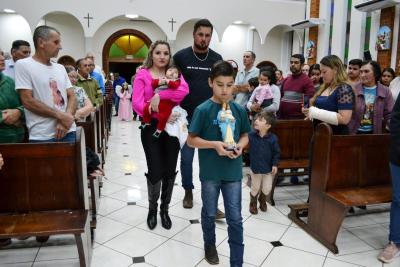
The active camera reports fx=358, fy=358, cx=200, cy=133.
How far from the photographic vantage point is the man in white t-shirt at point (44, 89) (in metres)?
2.52

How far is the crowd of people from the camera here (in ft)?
7.74

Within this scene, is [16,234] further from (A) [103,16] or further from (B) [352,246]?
(A) [103,16]

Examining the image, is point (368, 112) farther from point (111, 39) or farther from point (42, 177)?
point (111, 39)

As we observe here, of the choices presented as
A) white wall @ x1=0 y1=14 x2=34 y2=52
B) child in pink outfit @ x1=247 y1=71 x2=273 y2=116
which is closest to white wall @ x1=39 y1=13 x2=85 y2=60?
white wall @ x1=0 y1=14 x2=34 y2=52

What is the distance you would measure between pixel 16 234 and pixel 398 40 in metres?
8.50

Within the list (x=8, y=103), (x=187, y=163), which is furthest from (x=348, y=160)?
(x=8, y=103)

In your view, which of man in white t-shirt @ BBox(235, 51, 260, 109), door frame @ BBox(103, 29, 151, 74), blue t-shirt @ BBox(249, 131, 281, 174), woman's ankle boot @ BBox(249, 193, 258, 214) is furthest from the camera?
door frame @ BBox(103, 29, 151, 74)

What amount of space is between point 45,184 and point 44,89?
0.69 m

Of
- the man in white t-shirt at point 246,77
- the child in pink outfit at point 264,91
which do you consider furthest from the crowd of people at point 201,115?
the man in white t-shirt at point 246,77

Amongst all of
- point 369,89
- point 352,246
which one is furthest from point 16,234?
point 369,89

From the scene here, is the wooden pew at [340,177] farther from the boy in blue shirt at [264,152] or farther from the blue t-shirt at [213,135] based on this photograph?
the blue t-shirt at [213,135]

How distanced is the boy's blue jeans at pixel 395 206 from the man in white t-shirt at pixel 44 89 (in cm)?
249

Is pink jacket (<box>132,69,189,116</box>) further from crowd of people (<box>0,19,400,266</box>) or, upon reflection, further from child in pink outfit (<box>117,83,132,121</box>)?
child in pink outfit (<box>117,83,132,121</box>)

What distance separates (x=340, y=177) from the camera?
3.16 metres
